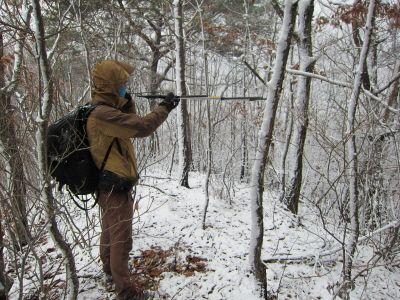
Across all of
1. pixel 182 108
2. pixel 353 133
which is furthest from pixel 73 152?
pixel 182 108

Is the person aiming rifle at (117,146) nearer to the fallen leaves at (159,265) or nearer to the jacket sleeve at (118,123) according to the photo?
the jacket sleeve at (118,123)

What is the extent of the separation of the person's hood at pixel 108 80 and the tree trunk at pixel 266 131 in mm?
1307

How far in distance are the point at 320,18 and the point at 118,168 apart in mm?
5285

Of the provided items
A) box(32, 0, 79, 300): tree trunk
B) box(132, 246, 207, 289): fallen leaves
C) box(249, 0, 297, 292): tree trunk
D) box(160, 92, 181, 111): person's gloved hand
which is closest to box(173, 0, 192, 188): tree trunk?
box(132, 246, 207, 289): fallen leaves

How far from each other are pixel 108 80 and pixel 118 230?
1274 mm

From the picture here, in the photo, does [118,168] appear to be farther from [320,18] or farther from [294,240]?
[320,18]

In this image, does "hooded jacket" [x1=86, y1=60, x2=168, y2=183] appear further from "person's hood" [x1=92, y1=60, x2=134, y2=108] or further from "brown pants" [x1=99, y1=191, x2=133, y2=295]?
"brown pants" [x1=99, y1=191, x2=133, y2=295]

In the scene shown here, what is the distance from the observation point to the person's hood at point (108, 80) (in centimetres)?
263

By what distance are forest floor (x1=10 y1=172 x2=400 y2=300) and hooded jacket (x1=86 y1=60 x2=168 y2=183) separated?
21.6 inches

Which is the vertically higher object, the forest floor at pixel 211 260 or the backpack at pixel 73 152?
the backpack at pixel 73 152

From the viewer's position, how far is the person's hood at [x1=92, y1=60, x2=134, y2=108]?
263 centimetres

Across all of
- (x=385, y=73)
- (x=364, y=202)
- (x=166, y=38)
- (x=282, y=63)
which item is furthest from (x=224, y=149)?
(x=282, y=63)

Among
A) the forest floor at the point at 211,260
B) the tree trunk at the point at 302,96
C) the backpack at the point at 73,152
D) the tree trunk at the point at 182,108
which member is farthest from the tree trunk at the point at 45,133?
the tree trunk at the point at 182,108

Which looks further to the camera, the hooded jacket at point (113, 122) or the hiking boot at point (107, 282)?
the hiking boot at point (107, 282)
